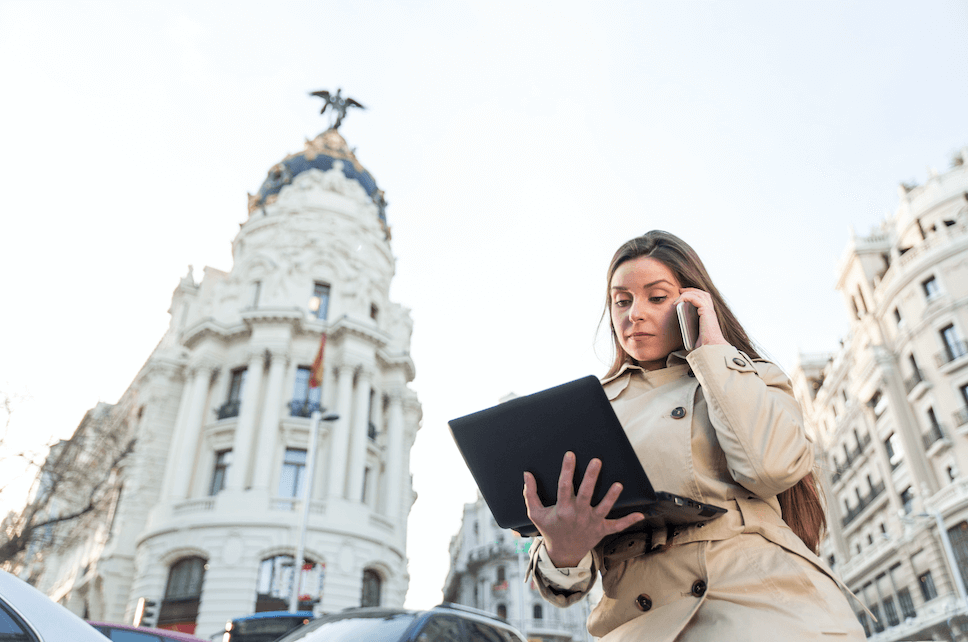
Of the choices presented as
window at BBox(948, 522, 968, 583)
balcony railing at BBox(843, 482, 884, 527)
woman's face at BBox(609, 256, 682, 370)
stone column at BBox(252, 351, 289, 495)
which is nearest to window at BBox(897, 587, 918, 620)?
window at BBox(948, 522, 968, 583)

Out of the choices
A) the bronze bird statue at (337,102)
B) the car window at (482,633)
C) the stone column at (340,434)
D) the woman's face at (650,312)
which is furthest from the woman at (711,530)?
the bronze bird statue at (337,102)

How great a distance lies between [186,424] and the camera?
33438 millimetres

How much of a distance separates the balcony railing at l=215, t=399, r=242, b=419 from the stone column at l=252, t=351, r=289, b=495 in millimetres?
1434

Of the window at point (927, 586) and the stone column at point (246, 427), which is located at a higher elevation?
the stone column at point (246, 427)

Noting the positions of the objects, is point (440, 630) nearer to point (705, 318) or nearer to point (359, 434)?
point (705, 318)

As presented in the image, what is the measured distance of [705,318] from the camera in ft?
6.96

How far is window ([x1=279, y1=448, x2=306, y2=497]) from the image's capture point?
105ft

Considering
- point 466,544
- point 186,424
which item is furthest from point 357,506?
point 466,544

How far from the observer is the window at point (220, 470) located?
32312mm

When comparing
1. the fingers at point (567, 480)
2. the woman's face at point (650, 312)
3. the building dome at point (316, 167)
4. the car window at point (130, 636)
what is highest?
the building dome at point (316, 167)

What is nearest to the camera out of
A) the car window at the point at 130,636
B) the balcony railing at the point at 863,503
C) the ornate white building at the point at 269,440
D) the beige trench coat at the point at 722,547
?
the beige trench coat at the point at 722,547

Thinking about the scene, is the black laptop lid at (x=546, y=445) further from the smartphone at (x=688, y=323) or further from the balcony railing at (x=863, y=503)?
the balcony railing at (x=863, y=503)

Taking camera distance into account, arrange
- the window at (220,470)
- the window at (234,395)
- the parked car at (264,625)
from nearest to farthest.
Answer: the parked car at (264,625), the window at (220,470), the window at (234,395)

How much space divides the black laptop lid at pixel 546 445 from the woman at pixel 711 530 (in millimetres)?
42
